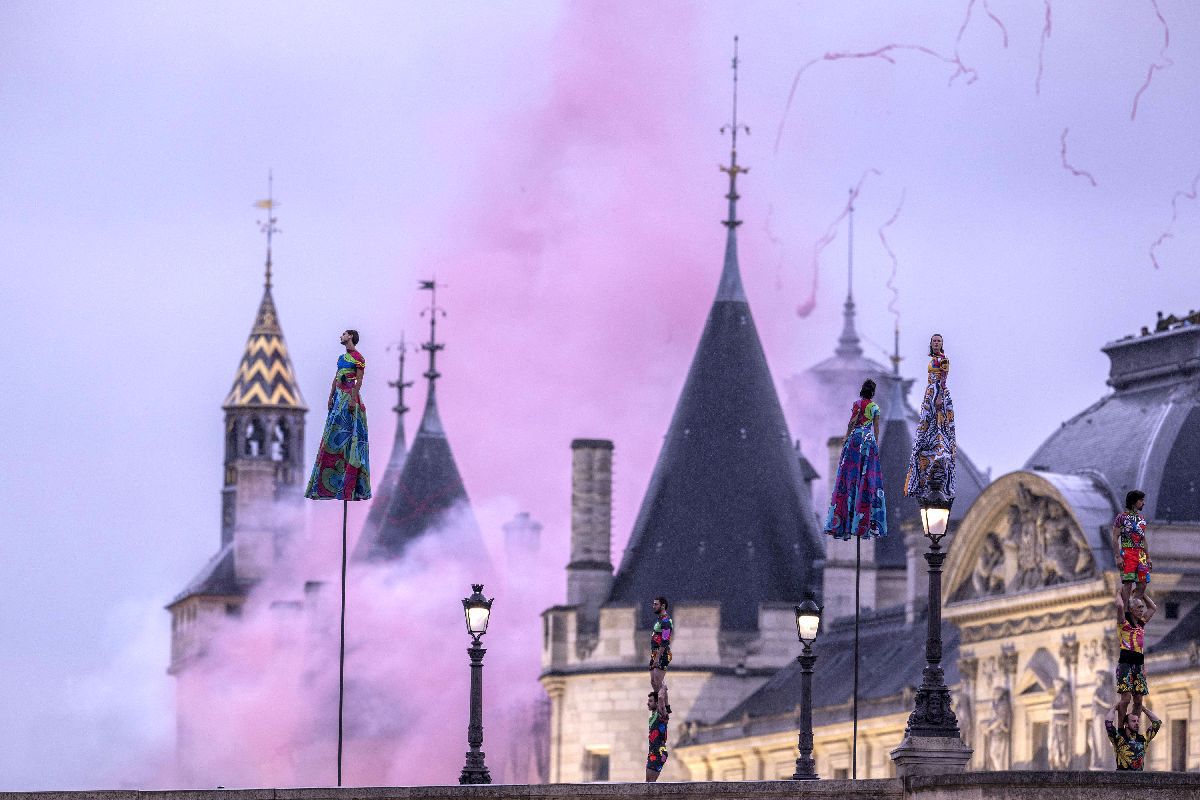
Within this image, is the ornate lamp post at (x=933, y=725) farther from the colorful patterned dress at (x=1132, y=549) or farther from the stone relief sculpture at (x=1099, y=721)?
the stone relief sculpture at (x=1099, y=721)

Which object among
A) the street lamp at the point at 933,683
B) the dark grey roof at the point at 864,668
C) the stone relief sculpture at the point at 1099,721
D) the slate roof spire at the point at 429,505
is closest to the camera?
the street lamp at the point at 933,683

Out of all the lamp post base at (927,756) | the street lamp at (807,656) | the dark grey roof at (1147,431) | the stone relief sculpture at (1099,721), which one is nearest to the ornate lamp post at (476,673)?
the street lamp at (807,656)

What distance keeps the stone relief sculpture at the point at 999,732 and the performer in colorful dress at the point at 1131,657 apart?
25.7m

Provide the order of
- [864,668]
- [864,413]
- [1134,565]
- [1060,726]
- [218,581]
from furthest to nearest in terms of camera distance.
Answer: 1. [218,581]
2. [864,668]
3. [1060,726]
4. [864,413]
5. [1134,565]

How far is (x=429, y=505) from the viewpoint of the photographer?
101 metres

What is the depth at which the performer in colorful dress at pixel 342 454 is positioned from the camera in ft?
164

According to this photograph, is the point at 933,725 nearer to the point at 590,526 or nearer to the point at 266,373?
the point at 590,526

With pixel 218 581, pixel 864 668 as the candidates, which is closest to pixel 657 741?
pixel 864 668

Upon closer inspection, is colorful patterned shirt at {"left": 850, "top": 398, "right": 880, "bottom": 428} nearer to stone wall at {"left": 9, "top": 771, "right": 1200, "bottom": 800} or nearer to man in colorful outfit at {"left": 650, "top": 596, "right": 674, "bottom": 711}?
man in colorful outfit at {"left": 650, "top": 596, "right": 674, "bottom": 711}

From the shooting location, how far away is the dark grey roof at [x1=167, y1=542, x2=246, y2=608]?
11592cm

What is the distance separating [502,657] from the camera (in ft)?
306

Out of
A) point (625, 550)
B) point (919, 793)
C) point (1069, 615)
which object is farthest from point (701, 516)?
point (919, 793)

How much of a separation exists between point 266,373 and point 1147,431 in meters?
63.0

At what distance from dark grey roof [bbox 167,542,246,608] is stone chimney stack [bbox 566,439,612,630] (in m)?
33.8
